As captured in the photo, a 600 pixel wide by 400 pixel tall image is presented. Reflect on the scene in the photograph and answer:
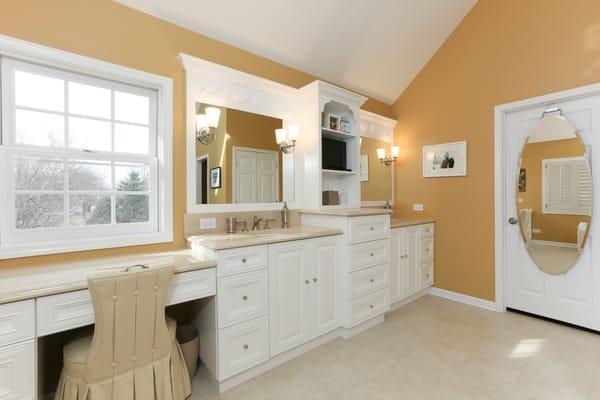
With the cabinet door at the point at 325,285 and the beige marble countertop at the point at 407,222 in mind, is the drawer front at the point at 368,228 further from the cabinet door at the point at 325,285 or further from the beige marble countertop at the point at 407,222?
the beige marble countertop at the point at 407,222

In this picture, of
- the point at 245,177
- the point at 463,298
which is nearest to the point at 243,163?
the point at 245,177

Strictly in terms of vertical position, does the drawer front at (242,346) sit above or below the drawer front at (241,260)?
below

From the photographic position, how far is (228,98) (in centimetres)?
246

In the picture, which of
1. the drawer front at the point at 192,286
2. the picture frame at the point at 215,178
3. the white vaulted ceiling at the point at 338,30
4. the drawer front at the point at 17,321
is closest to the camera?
the drawer front at the point at 17,321

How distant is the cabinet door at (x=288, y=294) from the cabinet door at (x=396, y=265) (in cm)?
118

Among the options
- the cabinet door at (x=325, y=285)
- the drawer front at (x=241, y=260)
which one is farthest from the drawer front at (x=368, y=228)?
the drawer front at (x=241, y=260)

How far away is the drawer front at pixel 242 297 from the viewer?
1.81 m

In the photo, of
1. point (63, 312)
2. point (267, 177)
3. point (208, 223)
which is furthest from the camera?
point (267, 177)

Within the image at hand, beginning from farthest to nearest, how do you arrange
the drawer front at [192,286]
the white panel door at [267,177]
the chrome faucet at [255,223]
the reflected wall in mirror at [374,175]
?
1. the reflected wall in mirror at [374,175]
2. the white panel door at [267,177]
3. the chrome faucet at [255,223]
4. the drawer front at [192,286]

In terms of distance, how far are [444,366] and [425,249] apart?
157cm

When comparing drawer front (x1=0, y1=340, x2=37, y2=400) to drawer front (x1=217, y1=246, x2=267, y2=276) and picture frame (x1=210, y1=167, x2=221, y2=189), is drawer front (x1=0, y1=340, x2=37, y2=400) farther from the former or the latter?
picture frame (x1=210, y1=167, x2=221, y2=189)

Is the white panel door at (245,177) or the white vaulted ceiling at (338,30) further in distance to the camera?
the white panel door at (245,177)

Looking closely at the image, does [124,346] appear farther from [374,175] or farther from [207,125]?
[374,175]

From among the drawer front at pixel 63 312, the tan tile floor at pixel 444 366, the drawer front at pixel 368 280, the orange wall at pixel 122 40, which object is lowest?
the tan tile floor at pixel 444 366
